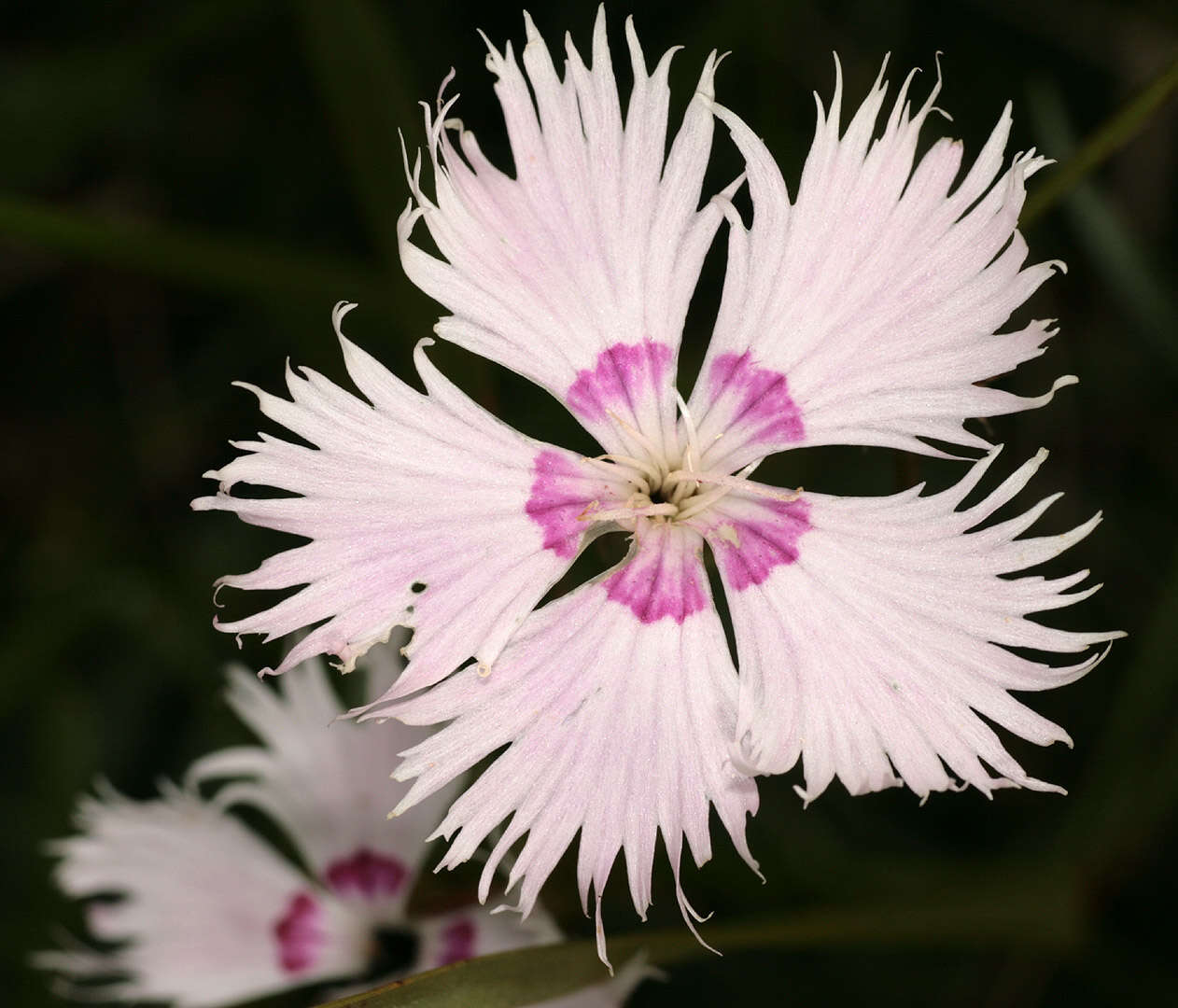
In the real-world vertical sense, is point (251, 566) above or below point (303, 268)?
below

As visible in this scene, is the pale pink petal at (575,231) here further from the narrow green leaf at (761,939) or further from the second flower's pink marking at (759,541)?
the narrow green leaf at (761,939)

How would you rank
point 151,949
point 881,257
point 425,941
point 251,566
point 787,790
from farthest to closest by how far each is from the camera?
point 251,566 < point 787,790 < point 151,949 < point 425,941 < point 881,257

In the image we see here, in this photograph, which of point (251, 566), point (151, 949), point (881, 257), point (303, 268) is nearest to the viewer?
point (881, 257)

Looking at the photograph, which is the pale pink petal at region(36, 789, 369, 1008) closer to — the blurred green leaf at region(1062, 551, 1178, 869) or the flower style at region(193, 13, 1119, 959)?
the flower style at region(193, 13, 1119, 959)

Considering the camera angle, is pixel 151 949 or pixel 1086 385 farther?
pixel 1086 385

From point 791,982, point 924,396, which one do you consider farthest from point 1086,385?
point 924,396

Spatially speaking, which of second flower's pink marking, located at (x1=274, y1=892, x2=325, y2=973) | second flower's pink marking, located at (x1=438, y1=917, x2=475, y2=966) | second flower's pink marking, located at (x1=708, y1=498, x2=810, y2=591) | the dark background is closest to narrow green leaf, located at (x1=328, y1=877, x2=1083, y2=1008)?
the dark background

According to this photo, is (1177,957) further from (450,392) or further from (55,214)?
(55,214)

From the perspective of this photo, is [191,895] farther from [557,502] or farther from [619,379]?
[619,379]
